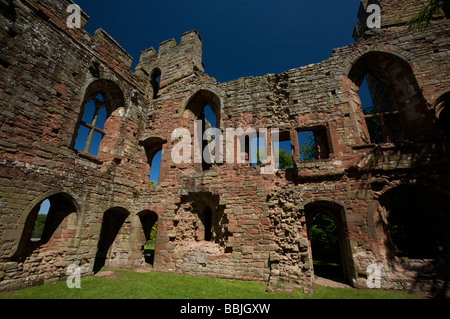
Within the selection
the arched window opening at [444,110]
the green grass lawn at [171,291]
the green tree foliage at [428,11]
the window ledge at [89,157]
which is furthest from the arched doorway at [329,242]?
the window ledge at [89,157]

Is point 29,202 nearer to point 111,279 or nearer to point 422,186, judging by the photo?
point 111,279

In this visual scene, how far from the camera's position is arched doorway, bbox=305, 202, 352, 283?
7.21 metres

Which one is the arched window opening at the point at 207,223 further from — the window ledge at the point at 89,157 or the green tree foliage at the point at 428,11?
the green tree foliage at the point at 428,11

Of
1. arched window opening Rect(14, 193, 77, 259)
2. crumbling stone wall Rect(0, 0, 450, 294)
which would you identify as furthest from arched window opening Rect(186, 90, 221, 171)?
arched window opening Rect(14, 193, 77, 259)

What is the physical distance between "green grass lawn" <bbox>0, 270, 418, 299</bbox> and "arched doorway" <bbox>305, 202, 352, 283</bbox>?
1455 millimetres

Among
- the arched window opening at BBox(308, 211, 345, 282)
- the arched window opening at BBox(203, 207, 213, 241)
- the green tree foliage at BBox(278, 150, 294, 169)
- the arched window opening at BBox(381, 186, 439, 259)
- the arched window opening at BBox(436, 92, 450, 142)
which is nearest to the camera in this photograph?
the arched window opening at BBox(436, 92, 450, 142)

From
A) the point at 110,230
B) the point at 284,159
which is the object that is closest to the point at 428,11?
the point at 110,230
